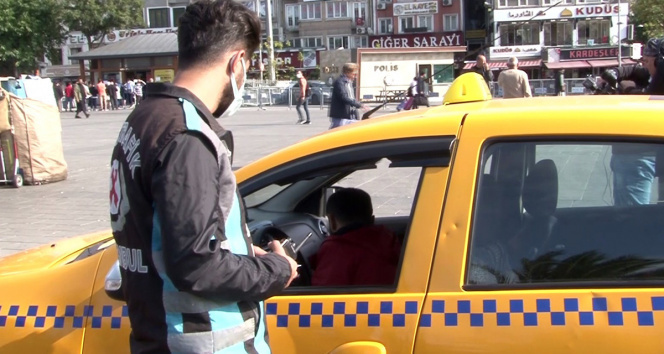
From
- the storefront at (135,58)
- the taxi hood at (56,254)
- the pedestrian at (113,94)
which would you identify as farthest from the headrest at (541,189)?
the storefront at (135,58)

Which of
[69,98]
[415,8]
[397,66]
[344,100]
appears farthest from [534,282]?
[415,8]

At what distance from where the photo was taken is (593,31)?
61.4 metres

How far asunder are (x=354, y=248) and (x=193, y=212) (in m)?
1.20

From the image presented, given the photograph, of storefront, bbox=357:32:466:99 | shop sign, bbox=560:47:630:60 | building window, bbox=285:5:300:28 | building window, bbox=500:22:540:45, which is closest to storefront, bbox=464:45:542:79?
building window, bbox=500:22:540:45

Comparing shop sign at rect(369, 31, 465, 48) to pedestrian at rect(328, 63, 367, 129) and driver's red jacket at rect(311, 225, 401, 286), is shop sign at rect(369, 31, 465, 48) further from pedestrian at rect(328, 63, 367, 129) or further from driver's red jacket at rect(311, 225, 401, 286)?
driver's red jacket at rect(311, 225, 401, 286)

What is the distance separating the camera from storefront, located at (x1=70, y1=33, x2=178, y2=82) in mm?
47219

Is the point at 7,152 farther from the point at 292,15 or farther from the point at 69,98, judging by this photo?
the point at 292,15

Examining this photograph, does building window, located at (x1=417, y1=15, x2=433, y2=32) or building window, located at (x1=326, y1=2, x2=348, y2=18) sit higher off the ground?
building window, located at (x1=326, y1=2, x2=348, y2=18)

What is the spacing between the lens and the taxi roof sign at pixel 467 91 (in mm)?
3047

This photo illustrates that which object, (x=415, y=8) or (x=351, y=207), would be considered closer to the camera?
(x=351, y=207)

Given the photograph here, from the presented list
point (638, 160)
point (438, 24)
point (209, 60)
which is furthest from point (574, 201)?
point (438, 24)

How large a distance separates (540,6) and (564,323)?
62.5 metres

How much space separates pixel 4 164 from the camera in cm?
1086

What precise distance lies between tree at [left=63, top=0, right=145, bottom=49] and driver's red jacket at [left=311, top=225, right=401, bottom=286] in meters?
56.7
